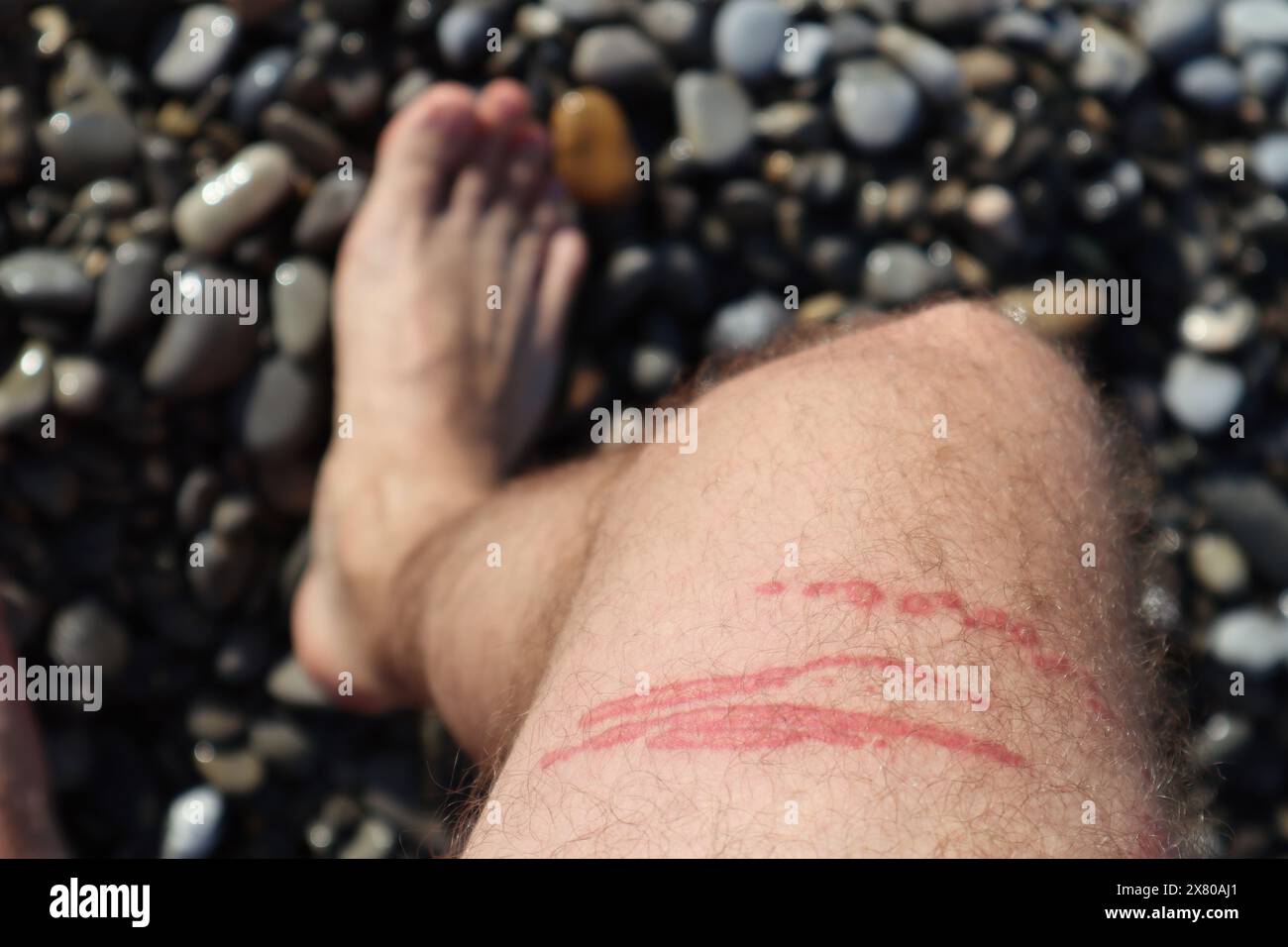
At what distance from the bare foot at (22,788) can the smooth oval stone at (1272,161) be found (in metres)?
1.93

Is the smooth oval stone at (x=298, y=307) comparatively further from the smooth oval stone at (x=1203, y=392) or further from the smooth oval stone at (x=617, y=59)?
the smooth oval stone at (x=1203, y=392)

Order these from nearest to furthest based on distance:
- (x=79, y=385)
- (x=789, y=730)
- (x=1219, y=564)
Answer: (x=789, y=730)
(x=79, y=385)
(x=1219, y=564)

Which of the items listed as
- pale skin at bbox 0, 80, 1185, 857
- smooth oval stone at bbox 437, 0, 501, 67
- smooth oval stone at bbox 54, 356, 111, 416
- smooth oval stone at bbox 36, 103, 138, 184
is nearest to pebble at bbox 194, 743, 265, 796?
pale skin at bbox 0, 80, 1185, 857

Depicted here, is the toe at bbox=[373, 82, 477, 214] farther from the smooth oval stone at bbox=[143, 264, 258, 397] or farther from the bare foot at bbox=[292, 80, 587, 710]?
the smooth oval stone at bbox=[143, 264, 258, 397]

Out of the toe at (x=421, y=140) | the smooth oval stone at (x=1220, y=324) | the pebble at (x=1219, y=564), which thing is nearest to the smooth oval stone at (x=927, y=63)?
the smooth oval stone at (x=1220, y=324)

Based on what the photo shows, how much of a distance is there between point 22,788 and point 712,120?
1264 mm

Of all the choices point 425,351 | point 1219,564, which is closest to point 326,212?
point 425,351

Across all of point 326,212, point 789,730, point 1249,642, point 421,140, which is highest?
point 421,140

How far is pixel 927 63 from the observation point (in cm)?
154

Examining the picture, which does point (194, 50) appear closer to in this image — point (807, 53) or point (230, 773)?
point (807, 53)

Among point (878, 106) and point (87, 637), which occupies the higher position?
point (878, 106)
